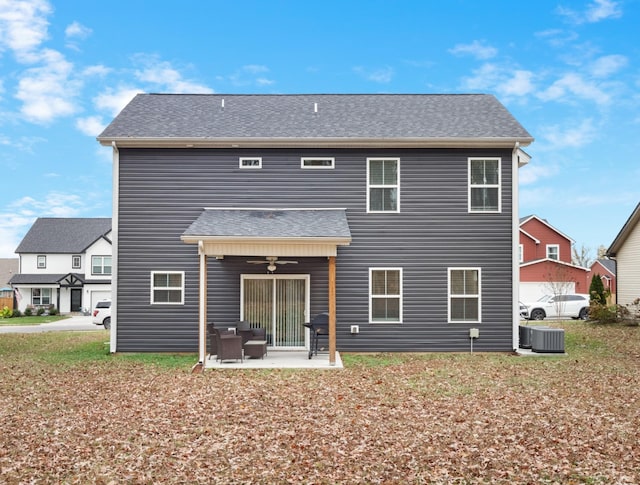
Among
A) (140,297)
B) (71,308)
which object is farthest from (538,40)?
(71,308)

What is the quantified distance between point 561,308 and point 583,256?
32.6 m

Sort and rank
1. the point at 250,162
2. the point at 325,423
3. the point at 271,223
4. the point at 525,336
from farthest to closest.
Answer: the point at 525,336 → the point at 250,162 → the point at 271,223 → the point at 325,423

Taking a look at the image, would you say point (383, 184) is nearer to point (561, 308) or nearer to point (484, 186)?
point (484, 186)

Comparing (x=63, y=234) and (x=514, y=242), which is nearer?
(x=514, y=242)

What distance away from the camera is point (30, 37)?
1862 centimetres

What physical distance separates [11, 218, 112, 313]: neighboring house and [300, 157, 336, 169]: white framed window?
92.1 ft

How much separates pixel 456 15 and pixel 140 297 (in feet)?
42.5

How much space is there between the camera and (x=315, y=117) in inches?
672

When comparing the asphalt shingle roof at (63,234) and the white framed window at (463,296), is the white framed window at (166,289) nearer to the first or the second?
the white framed window at (463,296)

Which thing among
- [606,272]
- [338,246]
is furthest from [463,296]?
[606,272]

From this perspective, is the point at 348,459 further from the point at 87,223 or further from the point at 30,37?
the point at 87,223

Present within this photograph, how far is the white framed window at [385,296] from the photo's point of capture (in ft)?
51.5

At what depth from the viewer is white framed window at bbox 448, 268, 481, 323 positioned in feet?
51.7

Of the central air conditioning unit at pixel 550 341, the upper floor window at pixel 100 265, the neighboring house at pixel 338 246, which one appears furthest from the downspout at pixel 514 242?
the upper floor window at pixel 100 265
